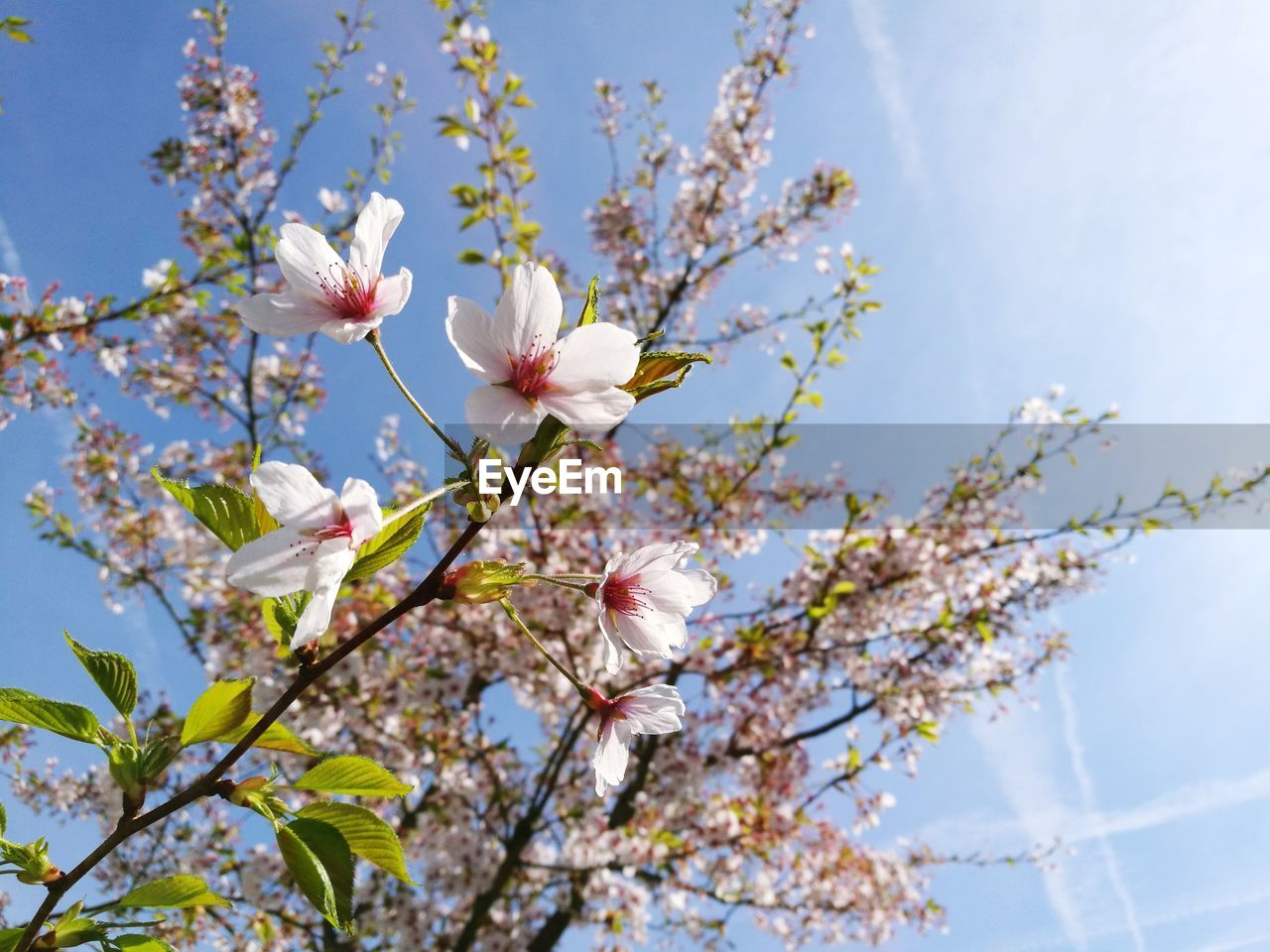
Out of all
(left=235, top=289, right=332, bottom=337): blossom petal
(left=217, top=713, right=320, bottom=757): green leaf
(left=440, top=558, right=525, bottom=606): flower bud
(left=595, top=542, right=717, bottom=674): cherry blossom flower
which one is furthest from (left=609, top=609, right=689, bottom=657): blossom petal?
(left=235, top=289, right=332, bottom=337): blossom petal

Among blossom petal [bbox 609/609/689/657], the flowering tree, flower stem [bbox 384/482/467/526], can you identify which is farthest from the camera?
the flowering tree

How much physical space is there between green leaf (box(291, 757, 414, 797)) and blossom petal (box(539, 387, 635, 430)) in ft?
1.08

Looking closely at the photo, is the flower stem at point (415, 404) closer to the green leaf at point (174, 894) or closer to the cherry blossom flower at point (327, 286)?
the cherry blossom flower at point (327, 286)

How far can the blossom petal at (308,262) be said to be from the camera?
70 cm

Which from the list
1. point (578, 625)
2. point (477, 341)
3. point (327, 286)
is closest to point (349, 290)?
point (327, 286)

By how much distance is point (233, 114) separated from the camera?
4.70 meters

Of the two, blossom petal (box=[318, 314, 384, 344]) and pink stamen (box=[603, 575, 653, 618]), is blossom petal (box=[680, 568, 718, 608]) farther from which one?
blossom petal (box=[318, 314, 384, 344])

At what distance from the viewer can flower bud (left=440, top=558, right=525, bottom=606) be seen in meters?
0.58

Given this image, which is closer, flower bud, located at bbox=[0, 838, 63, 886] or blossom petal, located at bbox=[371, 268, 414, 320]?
flower bud, located at bbox=[0, 838, 63, 886]

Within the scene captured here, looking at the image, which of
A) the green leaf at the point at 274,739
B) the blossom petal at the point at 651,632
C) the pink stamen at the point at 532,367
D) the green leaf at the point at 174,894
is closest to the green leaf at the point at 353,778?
the green leaf at the point at 274,739

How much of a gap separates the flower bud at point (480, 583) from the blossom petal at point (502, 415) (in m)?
0.10

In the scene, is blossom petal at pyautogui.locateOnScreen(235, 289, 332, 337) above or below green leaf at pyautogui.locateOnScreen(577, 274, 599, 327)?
above

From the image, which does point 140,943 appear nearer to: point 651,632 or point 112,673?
point 112,673

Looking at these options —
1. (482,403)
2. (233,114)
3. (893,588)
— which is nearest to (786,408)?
(893,588)
